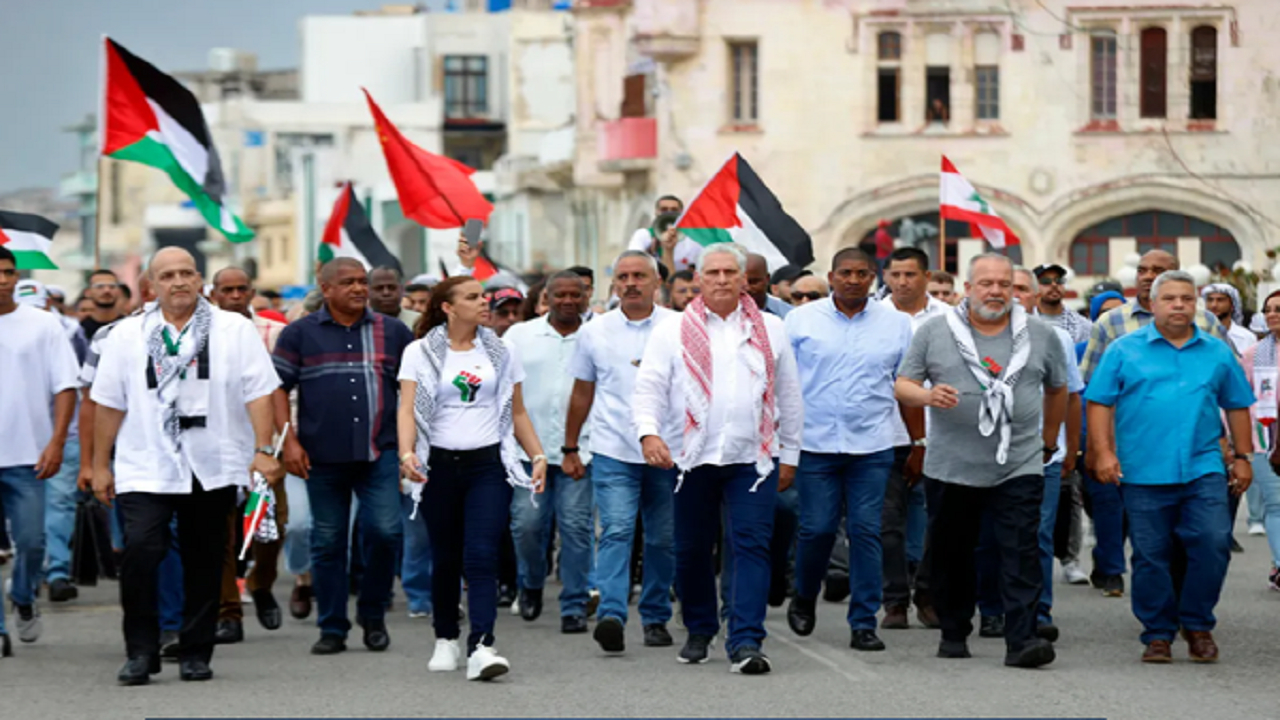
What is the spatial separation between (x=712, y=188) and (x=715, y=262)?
6.20m

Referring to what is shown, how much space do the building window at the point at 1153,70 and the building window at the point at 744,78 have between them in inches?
276

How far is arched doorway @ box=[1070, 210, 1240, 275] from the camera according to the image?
44.9 meters

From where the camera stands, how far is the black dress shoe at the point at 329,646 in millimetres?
12531

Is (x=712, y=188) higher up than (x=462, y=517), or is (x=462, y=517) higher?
(x=712, y=188)

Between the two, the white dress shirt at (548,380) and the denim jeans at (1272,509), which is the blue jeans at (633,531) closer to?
the white dress shirt at (548,380)

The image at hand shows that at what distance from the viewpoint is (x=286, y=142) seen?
100250 mm

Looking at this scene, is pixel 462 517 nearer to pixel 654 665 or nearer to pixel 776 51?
pixel 654 665

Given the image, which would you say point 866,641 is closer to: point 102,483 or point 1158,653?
point 1158,653

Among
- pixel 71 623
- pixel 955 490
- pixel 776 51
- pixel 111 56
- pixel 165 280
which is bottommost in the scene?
pixel 71 623

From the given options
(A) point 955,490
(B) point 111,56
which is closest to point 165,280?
(A) point 955,490

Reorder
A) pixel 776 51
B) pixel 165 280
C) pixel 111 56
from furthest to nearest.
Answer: pixel 776 51
pixel 111 56
pixel 165 280

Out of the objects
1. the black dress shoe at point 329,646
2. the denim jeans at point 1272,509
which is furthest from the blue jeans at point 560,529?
the denim jeans at point 1272,509

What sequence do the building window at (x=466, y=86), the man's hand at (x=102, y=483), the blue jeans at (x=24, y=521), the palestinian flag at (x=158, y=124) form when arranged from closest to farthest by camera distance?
the man's hand at (x=102, y=483)
the blue jeans at (x=24, y=521)
the palestinian flag at (x=158, y=124)
the building window at (x=466, y=86)

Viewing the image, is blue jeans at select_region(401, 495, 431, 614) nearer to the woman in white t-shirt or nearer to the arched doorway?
the woman in white t-shirt
